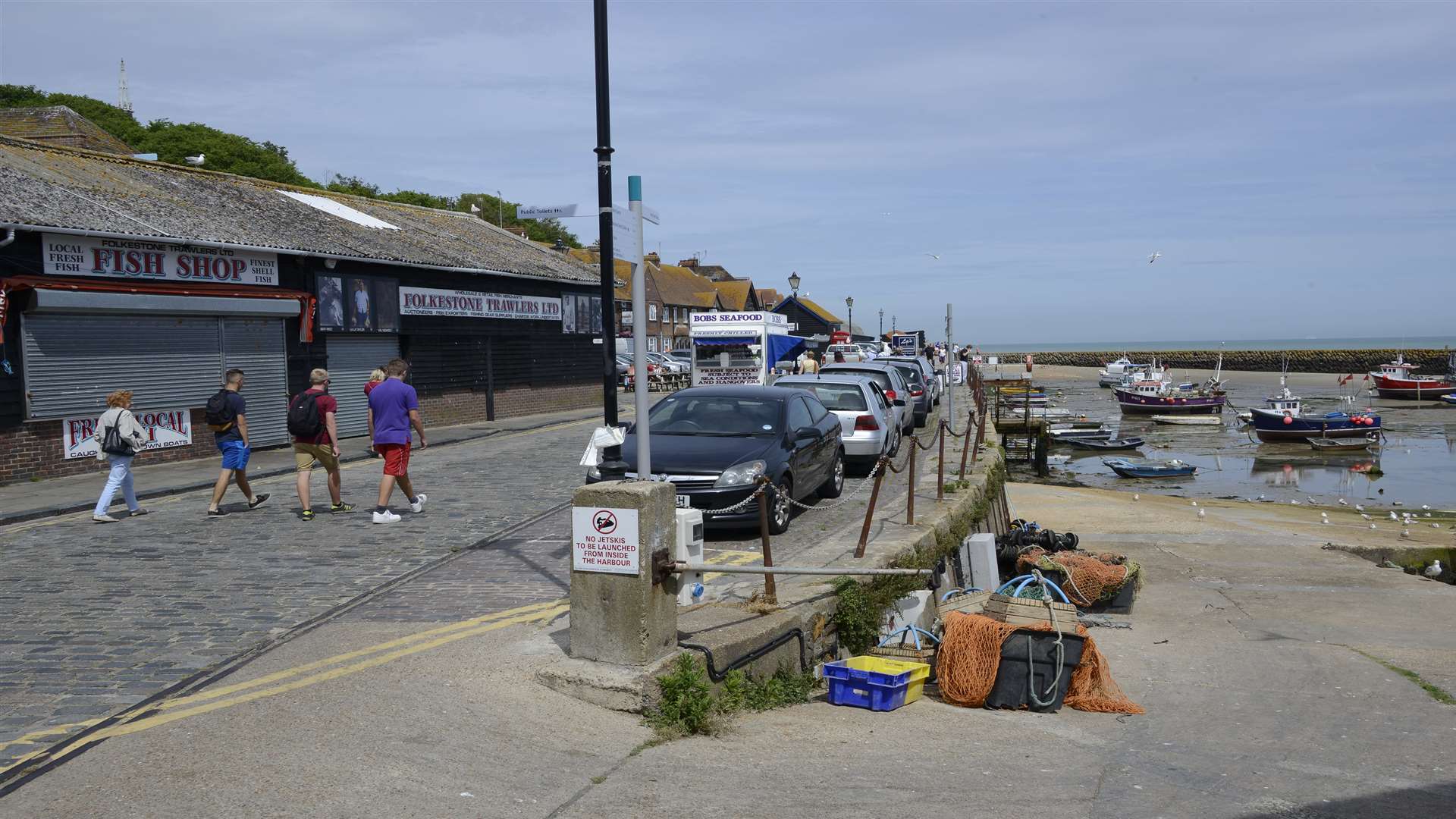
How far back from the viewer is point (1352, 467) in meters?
37.4

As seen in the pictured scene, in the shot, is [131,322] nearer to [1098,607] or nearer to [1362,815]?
[1098,607]

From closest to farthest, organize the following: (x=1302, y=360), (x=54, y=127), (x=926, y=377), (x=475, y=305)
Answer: (x=475, y=305) → (x=926, y=377) → (x=54, y=127) → (x=1302, y=360)

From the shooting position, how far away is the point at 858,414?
17203mm

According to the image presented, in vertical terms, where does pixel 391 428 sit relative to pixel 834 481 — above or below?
above

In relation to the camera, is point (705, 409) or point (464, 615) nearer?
point (464, 615)

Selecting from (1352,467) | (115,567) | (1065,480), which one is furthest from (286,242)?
(1352,467)

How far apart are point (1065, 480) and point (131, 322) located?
25956 mm

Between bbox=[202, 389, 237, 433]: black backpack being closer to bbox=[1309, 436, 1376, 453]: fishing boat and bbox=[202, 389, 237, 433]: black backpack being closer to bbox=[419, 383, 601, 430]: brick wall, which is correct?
bbox=[419, 383, 601, 430]: brick wall

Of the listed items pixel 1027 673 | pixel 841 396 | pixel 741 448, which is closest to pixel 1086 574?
pixel 741 448

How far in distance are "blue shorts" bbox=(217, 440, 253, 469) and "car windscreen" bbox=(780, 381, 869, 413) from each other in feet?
26.5

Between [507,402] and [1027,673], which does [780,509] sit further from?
[507,402]

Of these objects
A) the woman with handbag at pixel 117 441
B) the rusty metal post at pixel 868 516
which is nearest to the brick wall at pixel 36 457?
the woman with handbag at pixel 117 441

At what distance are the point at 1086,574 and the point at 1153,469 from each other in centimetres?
2292

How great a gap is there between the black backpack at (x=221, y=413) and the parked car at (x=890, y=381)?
38.4 feet
